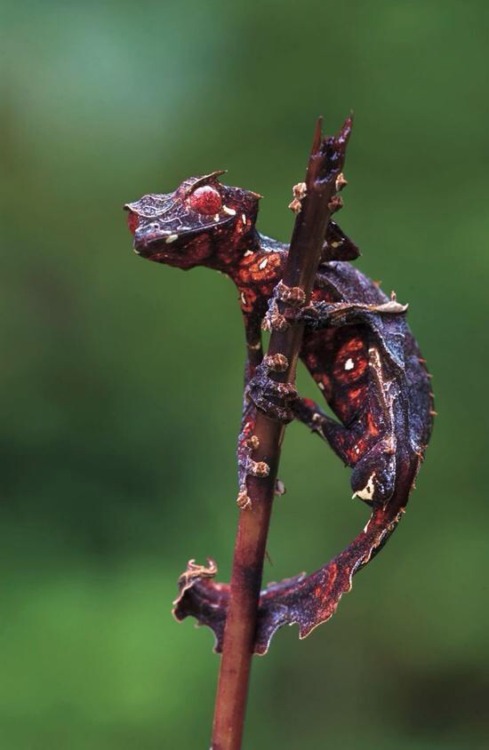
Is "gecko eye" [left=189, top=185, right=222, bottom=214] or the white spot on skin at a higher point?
"gecko eye" [left=189, top=185, right=222, bottom=214]

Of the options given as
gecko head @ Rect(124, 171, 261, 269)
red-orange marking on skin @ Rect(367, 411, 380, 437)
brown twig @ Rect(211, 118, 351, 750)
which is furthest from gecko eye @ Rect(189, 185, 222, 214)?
red-orange marking on skin @ Rect(367, 411, 380, 437)

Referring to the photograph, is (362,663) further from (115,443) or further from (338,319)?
(338,319)

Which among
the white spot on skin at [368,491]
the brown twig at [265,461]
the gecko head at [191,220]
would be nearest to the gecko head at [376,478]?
the white spot on skin at [368,491]

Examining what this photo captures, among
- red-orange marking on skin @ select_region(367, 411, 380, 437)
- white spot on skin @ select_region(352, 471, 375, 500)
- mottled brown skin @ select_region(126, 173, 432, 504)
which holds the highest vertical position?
mottled brown skin @ select_region(126, 173, 432, 504)

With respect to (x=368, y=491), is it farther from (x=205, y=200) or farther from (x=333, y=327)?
(x=205, y=200)

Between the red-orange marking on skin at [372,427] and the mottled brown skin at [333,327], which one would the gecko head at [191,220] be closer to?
the mottled brown skin at [333,327]

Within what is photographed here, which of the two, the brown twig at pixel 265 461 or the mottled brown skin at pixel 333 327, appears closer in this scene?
the brown twig at pixel 265 461

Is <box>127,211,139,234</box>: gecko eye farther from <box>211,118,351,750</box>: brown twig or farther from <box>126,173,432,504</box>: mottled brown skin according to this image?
<box>211,118,351,750</box>: brown twig

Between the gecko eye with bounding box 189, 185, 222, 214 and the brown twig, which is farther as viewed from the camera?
the gecko eye with bounding box 189, 185, 222, 214
